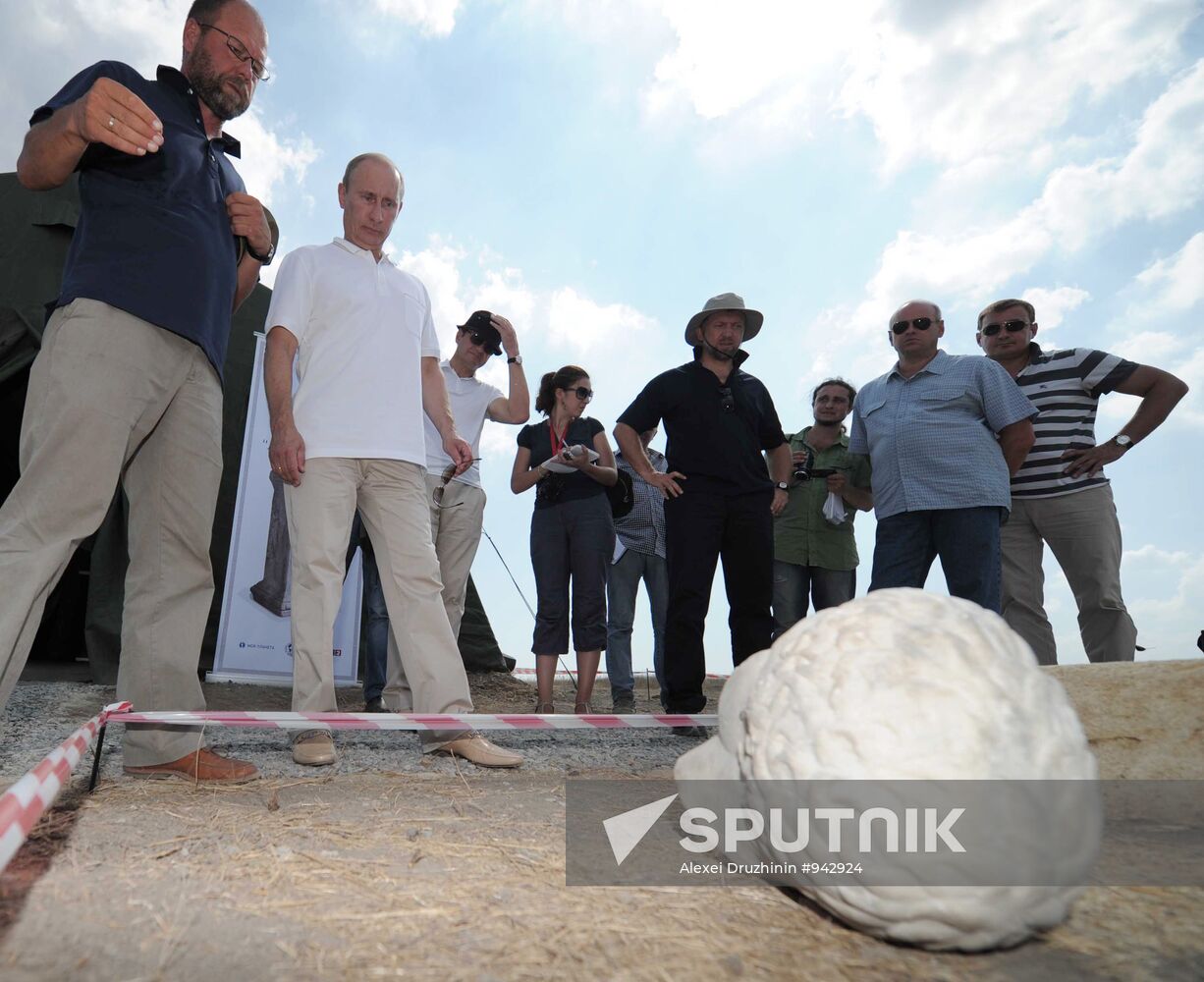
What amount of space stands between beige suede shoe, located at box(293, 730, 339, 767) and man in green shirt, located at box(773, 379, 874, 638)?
2783 millimetres

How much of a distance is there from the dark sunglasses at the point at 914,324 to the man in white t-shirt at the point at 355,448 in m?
2.29

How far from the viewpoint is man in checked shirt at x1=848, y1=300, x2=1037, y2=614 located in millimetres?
3379

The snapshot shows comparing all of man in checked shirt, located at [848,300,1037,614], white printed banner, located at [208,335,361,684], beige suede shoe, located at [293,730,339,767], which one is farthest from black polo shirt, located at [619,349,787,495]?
white printed banner, located at [208,335,361,684]

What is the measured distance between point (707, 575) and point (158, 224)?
92.9 inches

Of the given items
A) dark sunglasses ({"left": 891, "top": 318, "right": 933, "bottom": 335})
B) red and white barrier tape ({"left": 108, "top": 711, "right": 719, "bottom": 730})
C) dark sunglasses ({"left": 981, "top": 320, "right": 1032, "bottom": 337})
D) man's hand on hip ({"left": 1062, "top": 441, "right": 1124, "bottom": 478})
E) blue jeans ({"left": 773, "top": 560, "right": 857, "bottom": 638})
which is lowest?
A: red and white barrier tape ({"left": 108, "top": 711, "right": 719, "bottom": 730})

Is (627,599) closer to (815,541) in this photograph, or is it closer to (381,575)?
(815,541)

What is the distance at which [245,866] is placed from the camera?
1492 mm

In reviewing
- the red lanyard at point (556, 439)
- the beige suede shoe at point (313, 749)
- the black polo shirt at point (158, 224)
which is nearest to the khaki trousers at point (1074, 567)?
the red lanyard at point (556, 439)

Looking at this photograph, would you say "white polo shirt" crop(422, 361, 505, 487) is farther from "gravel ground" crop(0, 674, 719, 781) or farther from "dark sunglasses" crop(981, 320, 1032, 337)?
"dark sunglasses" crop(981, 320, 1032, 337)

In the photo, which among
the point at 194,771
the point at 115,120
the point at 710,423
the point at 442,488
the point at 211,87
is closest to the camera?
the point at 115,120

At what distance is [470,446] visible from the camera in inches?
165

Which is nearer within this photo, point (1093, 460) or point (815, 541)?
point (1093, 460)

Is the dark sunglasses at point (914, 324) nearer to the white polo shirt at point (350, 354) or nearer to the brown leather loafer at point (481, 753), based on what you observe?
the white polo shirt at point (350, 354)

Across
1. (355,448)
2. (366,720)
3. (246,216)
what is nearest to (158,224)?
(246,216)
